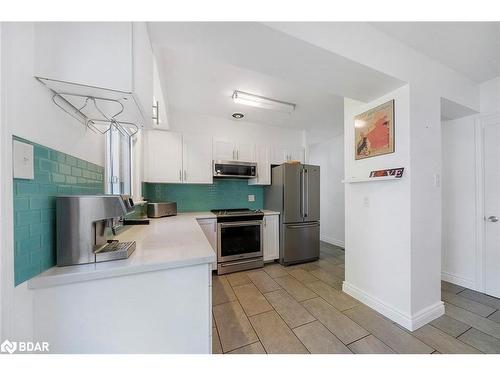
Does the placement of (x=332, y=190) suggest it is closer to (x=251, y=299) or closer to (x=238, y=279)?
(x=238, y=279)

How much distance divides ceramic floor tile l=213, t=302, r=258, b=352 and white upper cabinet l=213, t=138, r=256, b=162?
209cm

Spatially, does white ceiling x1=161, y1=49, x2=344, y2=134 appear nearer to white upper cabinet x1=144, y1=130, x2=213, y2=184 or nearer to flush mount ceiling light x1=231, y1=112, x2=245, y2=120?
flush mount ceiling light x1=231, y1=112, x2=245, y2=120

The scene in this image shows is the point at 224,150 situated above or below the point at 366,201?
above

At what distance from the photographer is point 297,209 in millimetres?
3180

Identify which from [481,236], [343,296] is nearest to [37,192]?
[343,296]

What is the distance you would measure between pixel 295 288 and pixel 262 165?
197 centimetres

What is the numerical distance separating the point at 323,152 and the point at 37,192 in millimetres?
4835

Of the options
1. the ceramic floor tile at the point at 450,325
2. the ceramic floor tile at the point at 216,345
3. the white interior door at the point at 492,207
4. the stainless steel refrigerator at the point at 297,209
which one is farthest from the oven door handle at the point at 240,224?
the white interior door at the point at 492,207

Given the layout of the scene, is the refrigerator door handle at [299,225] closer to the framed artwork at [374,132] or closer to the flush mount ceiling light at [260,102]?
the framed artwork at [374,132]

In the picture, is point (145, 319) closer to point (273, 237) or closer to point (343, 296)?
point (343, 296)

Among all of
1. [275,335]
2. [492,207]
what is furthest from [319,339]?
[492,207]

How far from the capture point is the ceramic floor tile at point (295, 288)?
2155 mm

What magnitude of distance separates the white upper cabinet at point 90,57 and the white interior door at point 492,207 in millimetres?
3404
